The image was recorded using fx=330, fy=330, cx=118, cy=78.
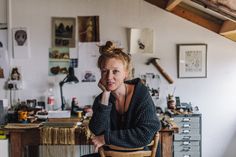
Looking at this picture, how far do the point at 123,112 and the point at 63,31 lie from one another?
2.61 meters

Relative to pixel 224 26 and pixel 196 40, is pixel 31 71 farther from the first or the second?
pixel 224 26

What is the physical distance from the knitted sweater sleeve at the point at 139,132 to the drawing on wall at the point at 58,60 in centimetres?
258

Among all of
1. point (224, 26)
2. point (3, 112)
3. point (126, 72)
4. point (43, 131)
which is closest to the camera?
point (126, 72)

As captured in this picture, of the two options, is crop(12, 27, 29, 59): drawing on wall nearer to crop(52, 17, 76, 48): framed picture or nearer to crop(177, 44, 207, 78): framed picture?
crop(52, 17, 76, 48): framed picture

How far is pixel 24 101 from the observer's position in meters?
3.98

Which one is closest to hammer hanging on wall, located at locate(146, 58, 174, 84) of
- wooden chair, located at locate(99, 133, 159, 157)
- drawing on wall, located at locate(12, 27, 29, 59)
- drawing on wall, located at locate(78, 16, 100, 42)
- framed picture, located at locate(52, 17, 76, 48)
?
drawing on wall, located at locate(78, 16, 100, 42)

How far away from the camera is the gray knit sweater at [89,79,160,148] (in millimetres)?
1494

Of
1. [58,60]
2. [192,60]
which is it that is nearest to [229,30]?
[192,60]

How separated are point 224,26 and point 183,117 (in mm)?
1167

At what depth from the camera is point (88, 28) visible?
4000mm

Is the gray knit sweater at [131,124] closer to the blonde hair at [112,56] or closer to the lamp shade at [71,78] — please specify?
the blonde hair at [112,56]

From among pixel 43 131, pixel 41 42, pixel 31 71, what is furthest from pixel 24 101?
pixel 43 131

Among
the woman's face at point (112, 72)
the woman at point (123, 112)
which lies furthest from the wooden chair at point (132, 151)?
the woman's face at point (112, 72)

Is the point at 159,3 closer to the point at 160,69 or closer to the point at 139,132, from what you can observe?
the point at 160,69
